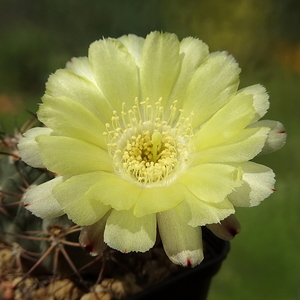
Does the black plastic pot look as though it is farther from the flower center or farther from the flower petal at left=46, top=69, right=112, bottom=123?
the flower petal at left=46, top=69, right=112, bottom=123

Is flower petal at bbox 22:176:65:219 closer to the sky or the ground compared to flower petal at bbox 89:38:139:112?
closer to the ground

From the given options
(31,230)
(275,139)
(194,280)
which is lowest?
(194,280)

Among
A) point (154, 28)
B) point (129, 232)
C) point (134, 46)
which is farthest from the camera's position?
point (154, 28)

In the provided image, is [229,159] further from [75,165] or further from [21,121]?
[21,121]

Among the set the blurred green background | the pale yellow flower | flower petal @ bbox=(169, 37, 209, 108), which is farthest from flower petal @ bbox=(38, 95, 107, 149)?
the blurred green background

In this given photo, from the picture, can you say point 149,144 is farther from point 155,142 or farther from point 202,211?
point 202,211

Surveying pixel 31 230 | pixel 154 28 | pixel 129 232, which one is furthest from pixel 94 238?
pixel 154 28
